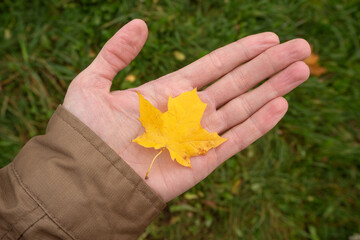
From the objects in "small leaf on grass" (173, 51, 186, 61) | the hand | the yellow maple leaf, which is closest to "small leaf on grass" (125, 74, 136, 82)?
"small leaf on grass" (173, 51, 186, 61)

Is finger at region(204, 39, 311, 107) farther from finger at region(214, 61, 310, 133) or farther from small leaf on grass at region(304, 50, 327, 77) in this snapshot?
small leaf on grass at region(304, 50, 327, 77)

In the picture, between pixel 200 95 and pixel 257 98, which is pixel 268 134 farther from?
pixel 200 95

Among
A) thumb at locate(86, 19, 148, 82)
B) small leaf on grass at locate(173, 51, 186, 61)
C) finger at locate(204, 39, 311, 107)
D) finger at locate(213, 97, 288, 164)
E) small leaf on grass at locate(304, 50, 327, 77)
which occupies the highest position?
thumb at locate(86, 19, 148, 82)

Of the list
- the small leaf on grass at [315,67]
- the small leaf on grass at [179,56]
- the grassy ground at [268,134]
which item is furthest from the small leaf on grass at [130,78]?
the small leaf on grass at [315,67]

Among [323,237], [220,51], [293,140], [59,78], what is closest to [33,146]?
[59,78]

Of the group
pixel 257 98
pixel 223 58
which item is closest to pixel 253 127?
pixel 257 98

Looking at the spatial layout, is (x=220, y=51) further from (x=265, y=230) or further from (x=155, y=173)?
(x=265, y=230)

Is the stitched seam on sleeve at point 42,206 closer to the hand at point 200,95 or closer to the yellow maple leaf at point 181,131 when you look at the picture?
the hand at point 200,95
